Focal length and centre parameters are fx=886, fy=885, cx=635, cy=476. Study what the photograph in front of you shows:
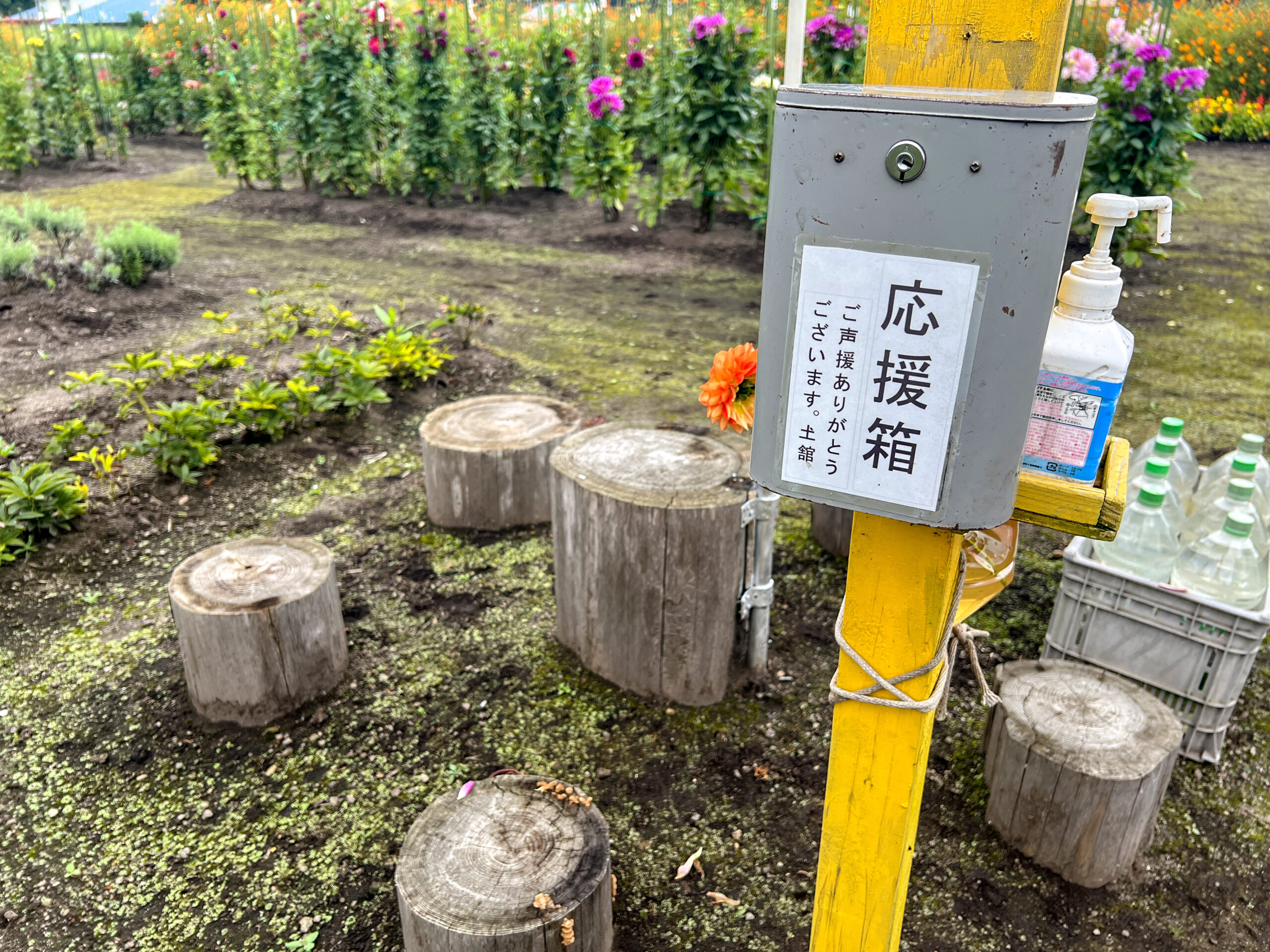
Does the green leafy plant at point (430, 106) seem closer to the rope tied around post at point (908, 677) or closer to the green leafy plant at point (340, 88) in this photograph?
the green leafy plant at point (340, 88)

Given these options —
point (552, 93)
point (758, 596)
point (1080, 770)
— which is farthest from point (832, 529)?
point (552, 93)

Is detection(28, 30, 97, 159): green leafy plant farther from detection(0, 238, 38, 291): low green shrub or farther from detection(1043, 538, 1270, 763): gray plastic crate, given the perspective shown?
detection(1043, 538, 1270, 763): gray plastic crate

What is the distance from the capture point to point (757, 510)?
2.57 meters

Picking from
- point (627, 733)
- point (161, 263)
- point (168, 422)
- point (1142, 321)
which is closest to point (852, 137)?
point (627, 733)

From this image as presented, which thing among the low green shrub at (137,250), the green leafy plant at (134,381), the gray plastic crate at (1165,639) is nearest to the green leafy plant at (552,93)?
the low green shrub at (137,250)

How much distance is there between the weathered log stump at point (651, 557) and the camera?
251 centimetres

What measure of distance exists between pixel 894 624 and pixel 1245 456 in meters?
1.75

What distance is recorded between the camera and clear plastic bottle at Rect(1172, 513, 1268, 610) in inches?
91.7

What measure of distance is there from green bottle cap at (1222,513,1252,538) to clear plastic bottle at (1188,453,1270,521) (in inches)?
5.3

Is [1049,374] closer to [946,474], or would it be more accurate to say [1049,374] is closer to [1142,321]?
[946,474]

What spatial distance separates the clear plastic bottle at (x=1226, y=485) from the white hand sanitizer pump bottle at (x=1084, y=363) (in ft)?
5.16

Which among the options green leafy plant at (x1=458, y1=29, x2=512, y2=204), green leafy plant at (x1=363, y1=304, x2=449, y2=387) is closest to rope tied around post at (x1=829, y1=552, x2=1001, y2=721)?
green leafy plant at (x1=363, y1=304, x2=449, y2=387)

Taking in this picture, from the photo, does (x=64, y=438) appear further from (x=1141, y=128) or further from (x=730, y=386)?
(x=1141, y=128)

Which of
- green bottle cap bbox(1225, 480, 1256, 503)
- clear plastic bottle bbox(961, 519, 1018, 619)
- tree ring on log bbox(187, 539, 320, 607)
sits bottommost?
tree ring on log bbox(187, 539, 320, 607)
